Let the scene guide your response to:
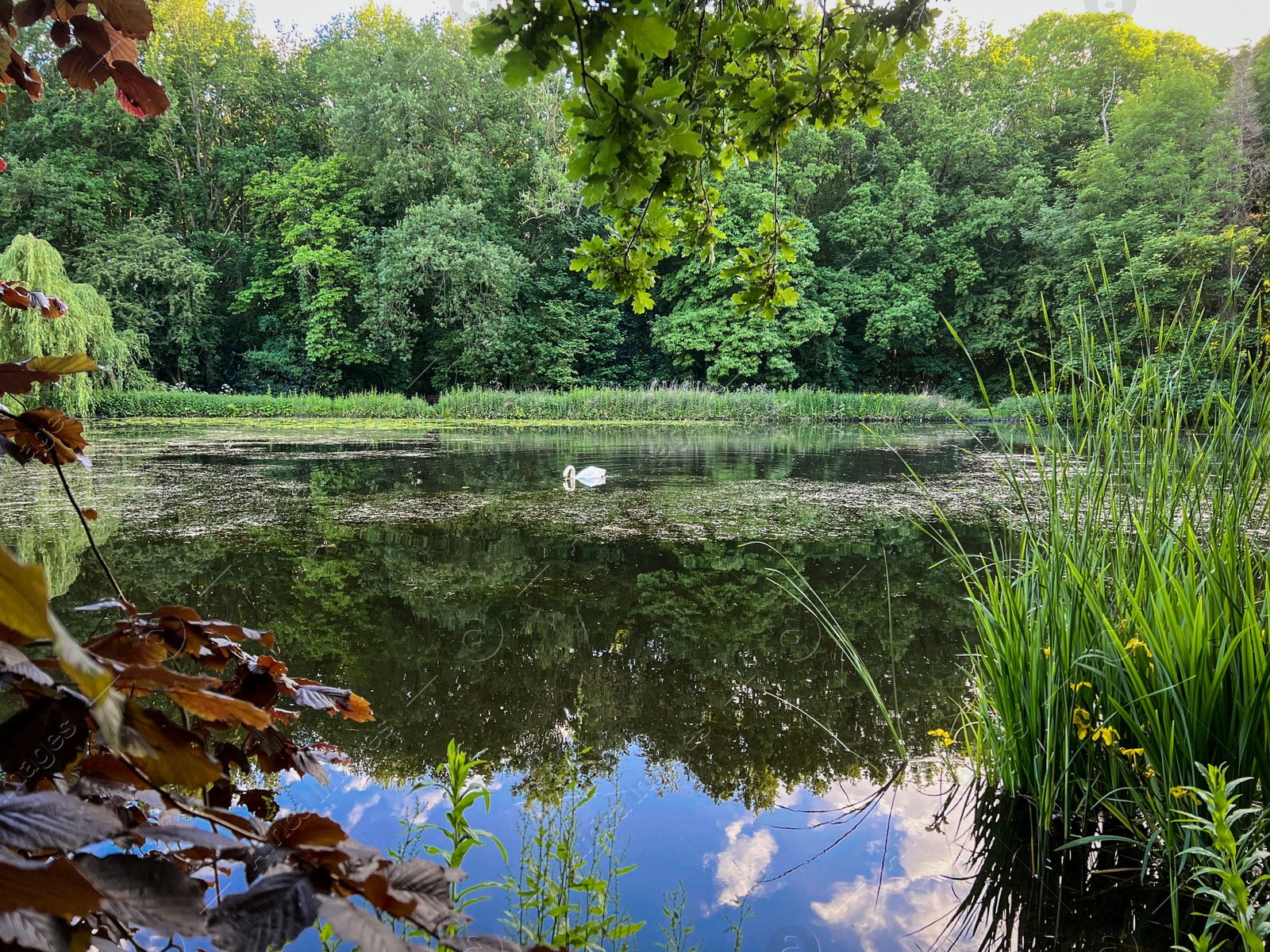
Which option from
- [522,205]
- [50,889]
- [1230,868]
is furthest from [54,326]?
[522,205]

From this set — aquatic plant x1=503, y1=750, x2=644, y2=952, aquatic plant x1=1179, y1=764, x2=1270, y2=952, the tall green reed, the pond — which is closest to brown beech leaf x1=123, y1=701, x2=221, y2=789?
aquatic plant x1=503, y1=750, x2=644, y2=952

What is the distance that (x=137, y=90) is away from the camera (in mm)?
803

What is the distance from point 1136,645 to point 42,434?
1946mm

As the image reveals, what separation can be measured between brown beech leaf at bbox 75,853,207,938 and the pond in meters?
1.25

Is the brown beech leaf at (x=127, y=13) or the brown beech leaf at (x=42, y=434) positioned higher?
the brown beech leaf at (x=127, y=13)

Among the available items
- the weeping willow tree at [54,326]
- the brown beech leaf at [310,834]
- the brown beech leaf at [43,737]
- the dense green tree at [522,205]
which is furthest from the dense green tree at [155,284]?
the brown beech leaf at [310,834]

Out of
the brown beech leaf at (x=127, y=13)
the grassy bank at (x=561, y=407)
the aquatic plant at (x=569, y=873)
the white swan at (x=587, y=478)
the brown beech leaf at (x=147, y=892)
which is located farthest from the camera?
the grassy bank at (x=561, y=407)

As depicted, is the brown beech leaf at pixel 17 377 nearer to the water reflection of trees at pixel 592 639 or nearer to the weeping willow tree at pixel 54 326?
the water reflection of trees at pixel 592 639

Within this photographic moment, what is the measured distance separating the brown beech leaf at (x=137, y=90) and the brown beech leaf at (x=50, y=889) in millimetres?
788

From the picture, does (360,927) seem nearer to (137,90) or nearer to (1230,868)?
(137,90)

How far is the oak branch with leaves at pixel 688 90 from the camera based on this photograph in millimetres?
928

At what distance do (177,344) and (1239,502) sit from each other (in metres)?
25.1

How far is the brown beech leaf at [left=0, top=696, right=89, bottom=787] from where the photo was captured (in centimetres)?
44

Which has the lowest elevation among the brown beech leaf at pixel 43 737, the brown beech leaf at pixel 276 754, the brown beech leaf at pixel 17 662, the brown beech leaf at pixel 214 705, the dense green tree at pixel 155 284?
the brown beech leaf at pixel 276 754
